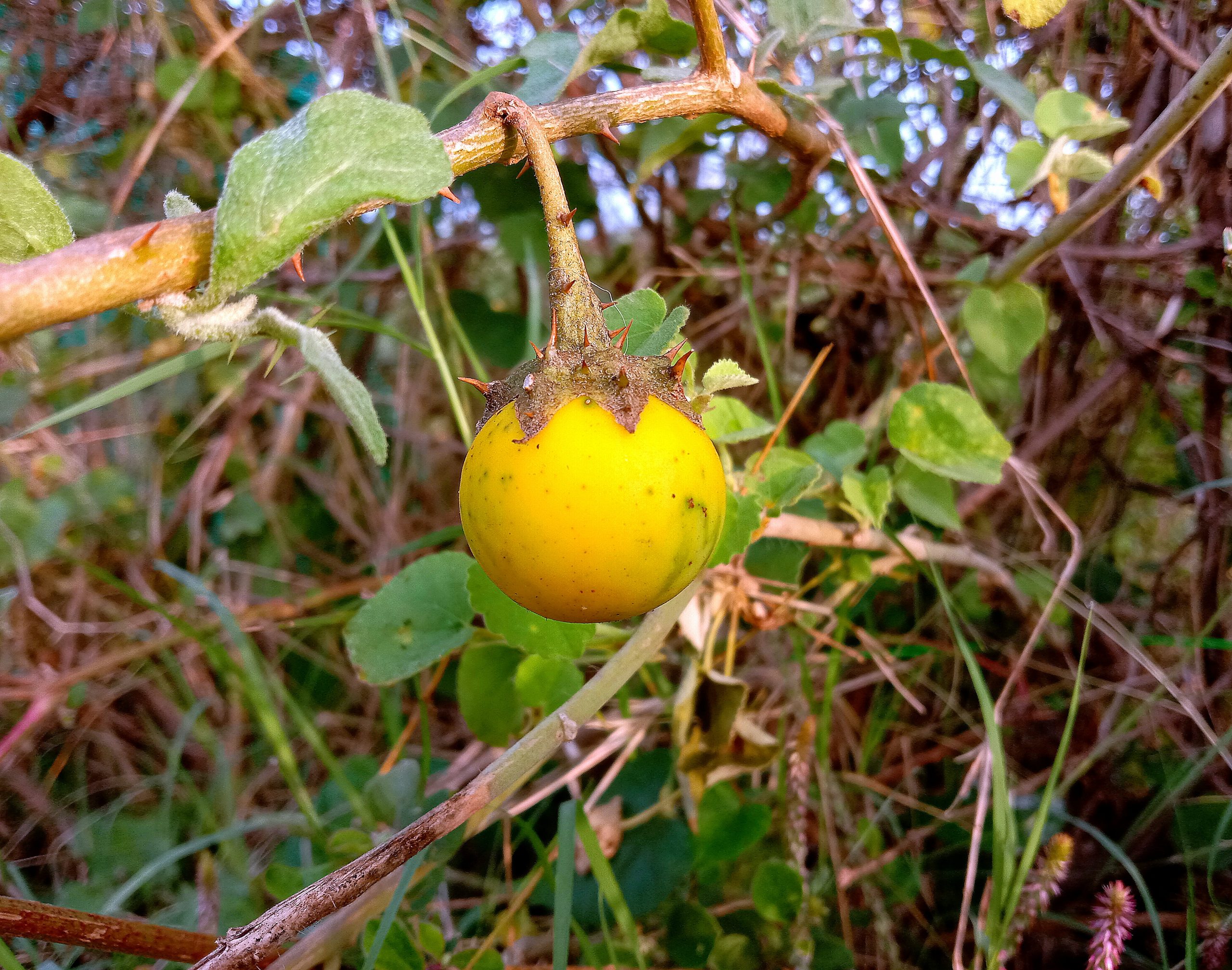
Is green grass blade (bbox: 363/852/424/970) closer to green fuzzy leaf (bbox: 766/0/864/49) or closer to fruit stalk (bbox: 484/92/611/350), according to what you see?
fruit stalk (bbox: 484/92/611/350)

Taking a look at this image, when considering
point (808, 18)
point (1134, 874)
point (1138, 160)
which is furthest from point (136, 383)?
point (1134, 874)

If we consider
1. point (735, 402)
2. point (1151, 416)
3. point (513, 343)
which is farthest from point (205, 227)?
point (1151, 416)

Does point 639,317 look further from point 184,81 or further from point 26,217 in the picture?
point 184,81

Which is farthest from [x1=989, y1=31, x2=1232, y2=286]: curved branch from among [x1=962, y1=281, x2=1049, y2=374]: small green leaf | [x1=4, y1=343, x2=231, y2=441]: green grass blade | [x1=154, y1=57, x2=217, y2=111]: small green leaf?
[x1=154, y1=57, x2=217, y2=111]: small green leaf

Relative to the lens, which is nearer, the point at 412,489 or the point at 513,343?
the point at 513,343

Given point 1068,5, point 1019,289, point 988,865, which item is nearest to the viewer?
point 1019,289

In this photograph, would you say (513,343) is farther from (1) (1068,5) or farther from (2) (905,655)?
(1) (1068,5)
